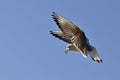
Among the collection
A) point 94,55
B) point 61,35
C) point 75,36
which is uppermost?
point 61,35

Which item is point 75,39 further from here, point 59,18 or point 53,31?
point 53,31

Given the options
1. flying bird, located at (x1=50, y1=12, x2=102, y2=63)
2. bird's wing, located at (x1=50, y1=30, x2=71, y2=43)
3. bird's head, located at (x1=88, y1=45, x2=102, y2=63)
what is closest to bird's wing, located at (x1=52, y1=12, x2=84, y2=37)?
flying bird, located at (x1=50, y1=12, x2=102, y2=63)

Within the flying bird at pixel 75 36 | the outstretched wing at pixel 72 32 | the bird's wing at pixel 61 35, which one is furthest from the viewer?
the bird's wing at pixel 61 35

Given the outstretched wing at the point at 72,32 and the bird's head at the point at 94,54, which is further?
the outstretched wing at the point at 72,32

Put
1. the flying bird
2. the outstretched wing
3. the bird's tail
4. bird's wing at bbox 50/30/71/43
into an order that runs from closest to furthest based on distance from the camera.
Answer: the bird's tail, the flying bird, the outstretched wing, bird's wing at bbox 50/30/71/43

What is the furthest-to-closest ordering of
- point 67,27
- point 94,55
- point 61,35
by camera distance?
point 61,35 < point 67,27 < point 94,55

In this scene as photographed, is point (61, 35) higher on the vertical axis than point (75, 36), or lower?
higher

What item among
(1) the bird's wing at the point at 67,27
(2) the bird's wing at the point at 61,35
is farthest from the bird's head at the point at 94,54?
(2) the bird's wing at the point at 61,35

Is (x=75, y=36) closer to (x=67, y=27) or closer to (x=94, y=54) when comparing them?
(x=67, y=27)

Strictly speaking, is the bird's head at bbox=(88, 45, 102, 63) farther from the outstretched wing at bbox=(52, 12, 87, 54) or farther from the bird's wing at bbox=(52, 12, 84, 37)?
the bird's wing at bbox=(52, 12, 84, 37)

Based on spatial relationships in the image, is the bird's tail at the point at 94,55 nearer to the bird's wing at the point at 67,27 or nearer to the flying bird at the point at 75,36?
the flying bird at the point at 75,36

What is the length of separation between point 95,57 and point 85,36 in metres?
0.72

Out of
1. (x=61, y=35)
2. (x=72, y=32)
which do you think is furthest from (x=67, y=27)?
(x=61, y=35)

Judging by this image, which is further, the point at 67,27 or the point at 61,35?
the point at 61,35
